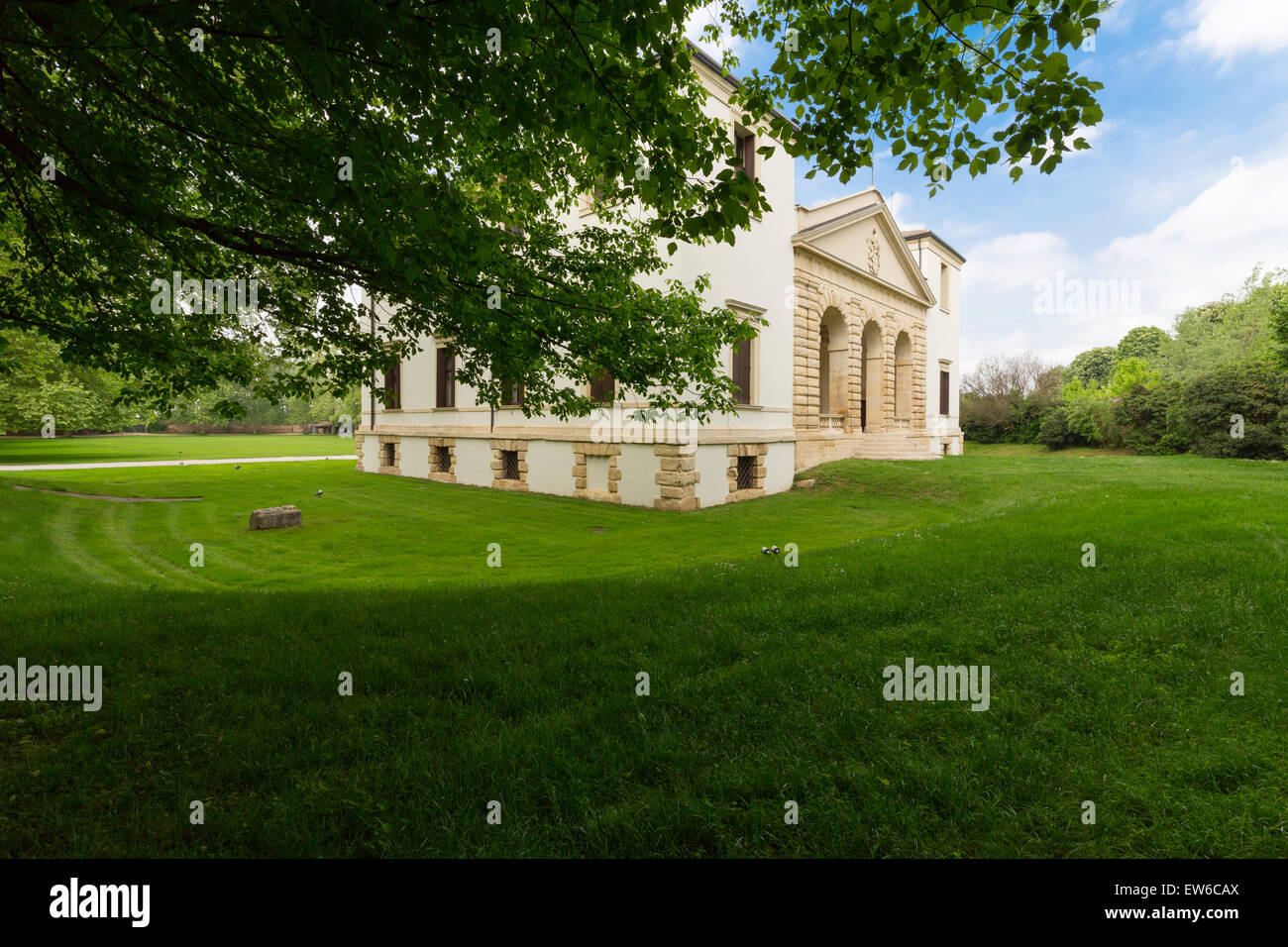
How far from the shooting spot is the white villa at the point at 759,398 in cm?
1820

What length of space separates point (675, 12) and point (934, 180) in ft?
9.90

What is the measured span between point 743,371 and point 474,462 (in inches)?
422

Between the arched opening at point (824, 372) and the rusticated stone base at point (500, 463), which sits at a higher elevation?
the arched opening at point (824, 372)

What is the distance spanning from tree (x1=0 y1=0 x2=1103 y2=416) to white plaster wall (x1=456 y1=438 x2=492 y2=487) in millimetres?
13689

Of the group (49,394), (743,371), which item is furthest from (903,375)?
→ (49,394)

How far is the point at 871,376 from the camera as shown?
28.8m

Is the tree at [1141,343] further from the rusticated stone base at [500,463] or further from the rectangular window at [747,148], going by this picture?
the rusticated stone base at [500,463]

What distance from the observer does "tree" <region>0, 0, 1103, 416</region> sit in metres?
4.57

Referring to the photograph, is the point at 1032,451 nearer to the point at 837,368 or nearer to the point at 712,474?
the point at 837,368

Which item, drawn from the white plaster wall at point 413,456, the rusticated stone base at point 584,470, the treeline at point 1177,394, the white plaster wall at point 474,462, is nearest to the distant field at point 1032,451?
the treeline at point 1177,394

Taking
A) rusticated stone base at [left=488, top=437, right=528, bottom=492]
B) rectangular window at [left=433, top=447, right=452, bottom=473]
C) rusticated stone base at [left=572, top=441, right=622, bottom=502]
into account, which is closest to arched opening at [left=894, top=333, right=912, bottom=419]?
rusticated stone base at [left=572, top=441, right=622, bottom=502]

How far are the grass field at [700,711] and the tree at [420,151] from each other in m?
3.19

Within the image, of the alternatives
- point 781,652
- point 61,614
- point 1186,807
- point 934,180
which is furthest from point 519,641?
point 934,180

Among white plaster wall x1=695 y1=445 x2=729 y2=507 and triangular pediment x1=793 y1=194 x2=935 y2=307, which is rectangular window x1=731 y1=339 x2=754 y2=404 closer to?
white plaster wall x1=695 y1=445 x2=729 y2=507
